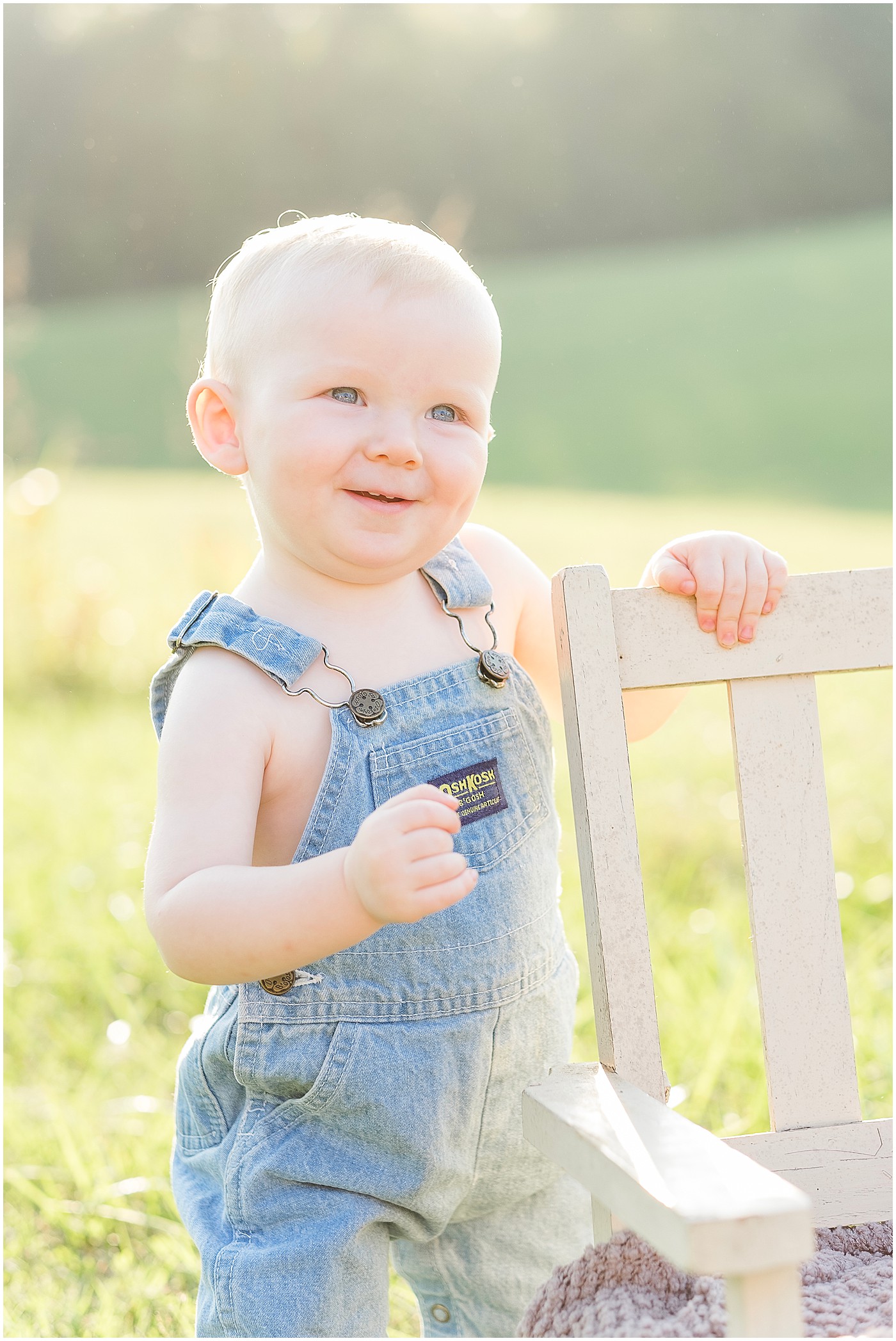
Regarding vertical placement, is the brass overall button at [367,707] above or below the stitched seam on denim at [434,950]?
above

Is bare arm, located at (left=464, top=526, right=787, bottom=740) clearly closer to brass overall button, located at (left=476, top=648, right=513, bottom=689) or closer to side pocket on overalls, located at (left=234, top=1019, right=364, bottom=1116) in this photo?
brass overall button, located at (left=476, top=648, right=513, bottom=689)

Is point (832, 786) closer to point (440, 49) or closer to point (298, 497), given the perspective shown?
point (298, 497)

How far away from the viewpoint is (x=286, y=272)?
3.54 ft

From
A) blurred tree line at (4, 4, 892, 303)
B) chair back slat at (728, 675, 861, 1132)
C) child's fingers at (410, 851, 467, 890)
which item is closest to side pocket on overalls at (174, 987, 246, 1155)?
child's fingers at (410, 851, 467, 890)

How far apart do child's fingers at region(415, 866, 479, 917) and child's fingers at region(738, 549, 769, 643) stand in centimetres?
40

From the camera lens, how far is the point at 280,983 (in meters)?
1.07

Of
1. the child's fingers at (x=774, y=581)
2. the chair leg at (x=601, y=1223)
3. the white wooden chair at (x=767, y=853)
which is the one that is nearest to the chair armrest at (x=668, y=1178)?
the white wooden chair at (x=767, y=853)

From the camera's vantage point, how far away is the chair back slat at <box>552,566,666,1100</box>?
1.02 meters

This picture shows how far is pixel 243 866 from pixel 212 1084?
321 millimetres

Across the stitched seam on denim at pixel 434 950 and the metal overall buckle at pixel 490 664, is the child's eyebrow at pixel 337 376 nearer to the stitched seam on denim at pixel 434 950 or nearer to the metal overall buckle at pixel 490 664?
the metal overall buckle at pixel 490 664

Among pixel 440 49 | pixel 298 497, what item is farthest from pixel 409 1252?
pixel 440 49

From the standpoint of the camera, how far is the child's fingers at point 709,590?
1096mm

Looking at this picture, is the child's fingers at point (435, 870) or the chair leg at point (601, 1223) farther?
the chair leg at point (601, 1223)

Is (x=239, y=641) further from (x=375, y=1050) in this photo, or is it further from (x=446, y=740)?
(x=375, y=1050)
